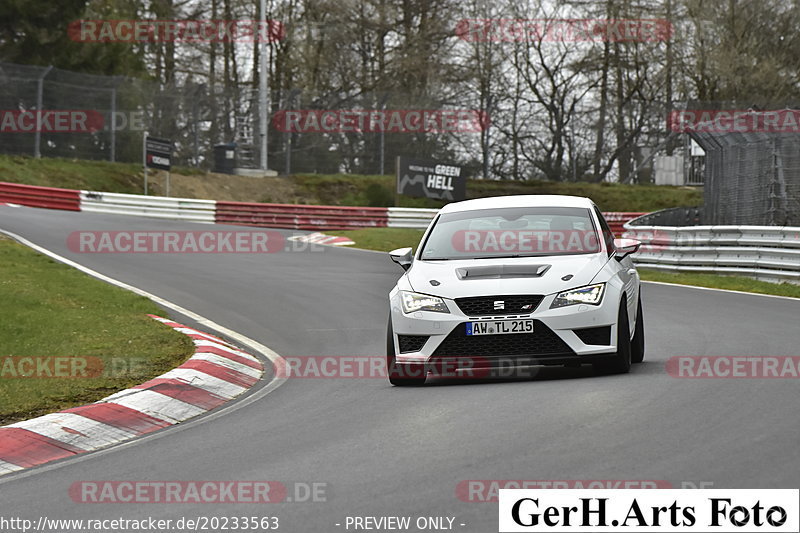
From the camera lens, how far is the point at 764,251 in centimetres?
2088

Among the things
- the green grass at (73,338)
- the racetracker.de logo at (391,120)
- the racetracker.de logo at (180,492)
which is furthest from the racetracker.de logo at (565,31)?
the racetracker.de logo at (180,492)

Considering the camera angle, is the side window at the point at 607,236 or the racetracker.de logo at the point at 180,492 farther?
the side window at the point at 607,236

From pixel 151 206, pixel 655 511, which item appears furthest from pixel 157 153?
pixel 655 511

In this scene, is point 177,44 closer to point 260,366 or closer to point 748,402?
point 260,366

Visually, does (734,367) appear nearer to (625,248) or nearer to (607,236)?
(625,248)

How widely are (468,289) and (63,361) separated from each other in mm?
3575

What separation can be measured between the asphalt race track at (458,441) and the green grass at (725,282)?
22.4 feet

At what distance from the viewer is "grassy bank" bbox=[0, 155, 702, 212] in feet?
130

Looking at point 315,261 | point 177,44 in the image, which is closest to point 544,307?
point 315,261

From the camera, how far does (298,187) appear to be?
145 feet

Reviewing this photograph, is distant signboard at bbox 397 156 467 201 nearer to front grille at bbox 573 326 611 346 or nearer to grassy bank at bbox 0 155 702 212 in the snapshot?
grassy bank at bbox 0 155 702 212

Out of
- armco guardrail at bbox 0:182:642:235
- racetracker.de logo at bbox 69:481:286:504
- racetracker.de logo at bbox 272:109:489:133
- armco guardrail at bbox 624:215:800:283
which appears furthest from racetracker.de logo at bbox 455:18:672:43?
racetracker.de logo at bbox 69:481:286:504

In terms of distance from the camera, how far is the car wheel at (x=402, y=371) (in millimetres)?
9891

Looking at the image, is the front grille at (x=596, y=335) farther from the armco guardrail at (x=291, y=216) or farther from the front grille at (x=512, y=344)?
the armco guardrail at (x=291, y=216)
